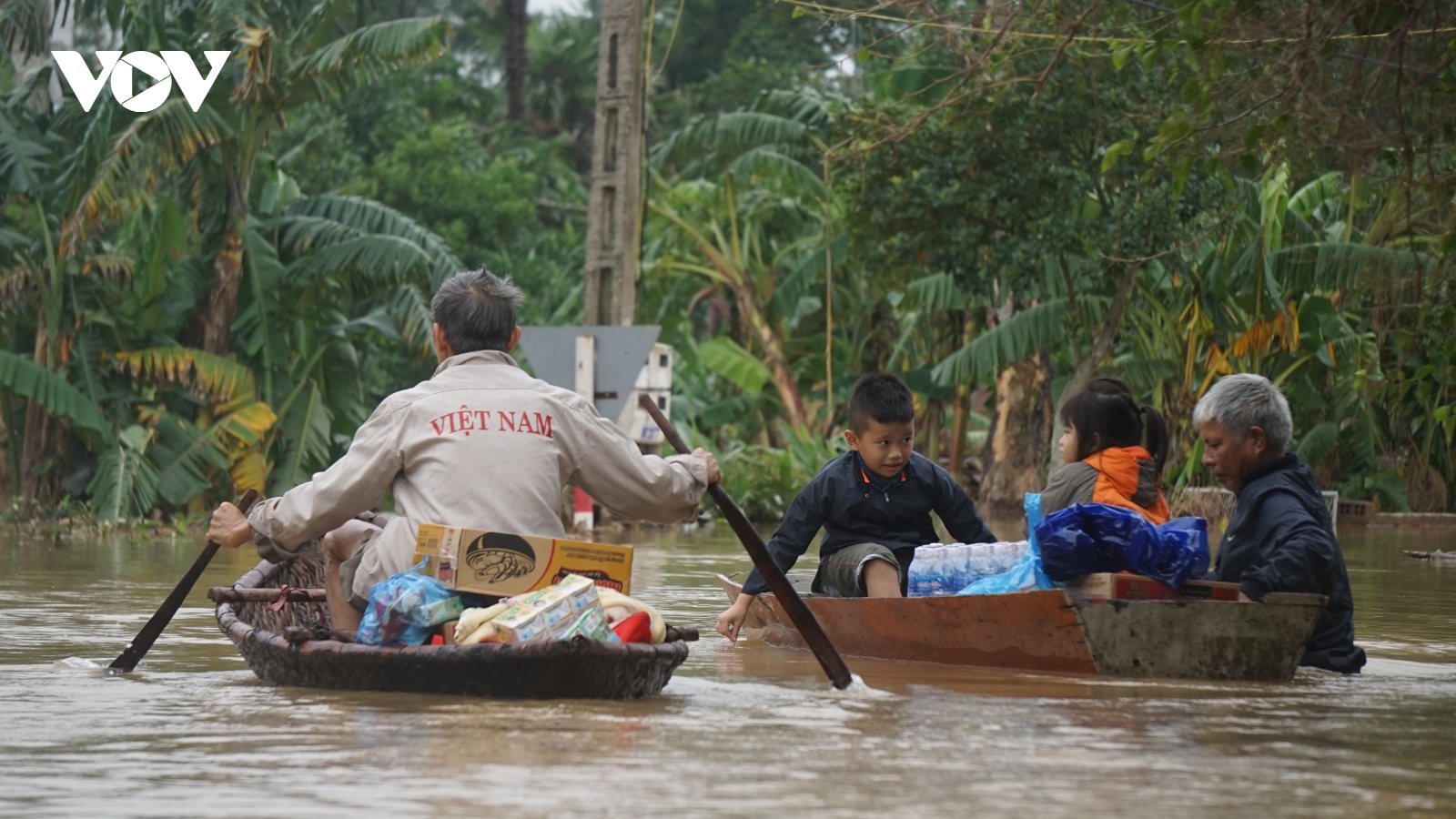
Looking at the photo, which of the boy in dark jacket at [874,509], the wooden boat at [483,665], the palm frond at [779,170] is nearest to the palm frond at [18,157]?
the palm frond at [779,170]

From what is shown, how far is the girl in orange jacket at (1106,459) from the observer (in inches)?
275

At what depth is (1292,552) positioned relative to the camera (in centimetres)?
630

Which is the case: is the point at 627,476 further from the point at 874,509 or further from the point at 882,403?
the point at 874,509

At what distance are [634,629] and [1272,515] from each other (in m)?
2.31

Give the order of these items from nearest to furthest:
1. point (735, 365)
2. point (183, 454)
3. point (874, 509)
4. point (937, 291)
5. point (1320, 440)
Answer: point (874, 509), point (183, 454), point (1320, 440), point (937, 291), point (735, 365)

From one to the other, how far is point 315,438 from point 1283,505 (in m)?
15.0

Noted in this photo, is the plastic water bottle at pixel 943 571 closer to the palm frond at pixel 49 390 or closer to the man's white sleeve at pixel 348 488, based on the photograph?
the man's white sleeve at pixel 348 488

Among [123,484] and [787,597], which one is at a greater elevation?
[123,484]

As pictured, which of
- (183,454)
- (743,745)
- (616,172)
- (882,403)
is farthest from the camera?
(183,454)

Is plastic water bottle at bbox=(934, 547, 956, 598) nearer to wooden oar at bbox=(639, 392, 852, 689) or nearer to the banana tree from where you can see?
wooden oar at bbox=(639, 392, 852, 689)

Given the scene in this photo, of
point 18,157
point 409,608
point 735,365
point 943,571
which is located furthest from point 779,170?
point 409,608

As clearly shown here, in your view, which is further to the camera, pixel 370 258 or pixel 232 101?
pixel 370 258

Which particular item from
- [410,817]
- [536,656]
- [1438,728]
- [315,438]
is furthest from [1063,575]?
[315,438]

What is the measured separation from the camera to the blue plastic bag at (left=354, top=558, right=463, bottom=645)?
5703 millimetres
